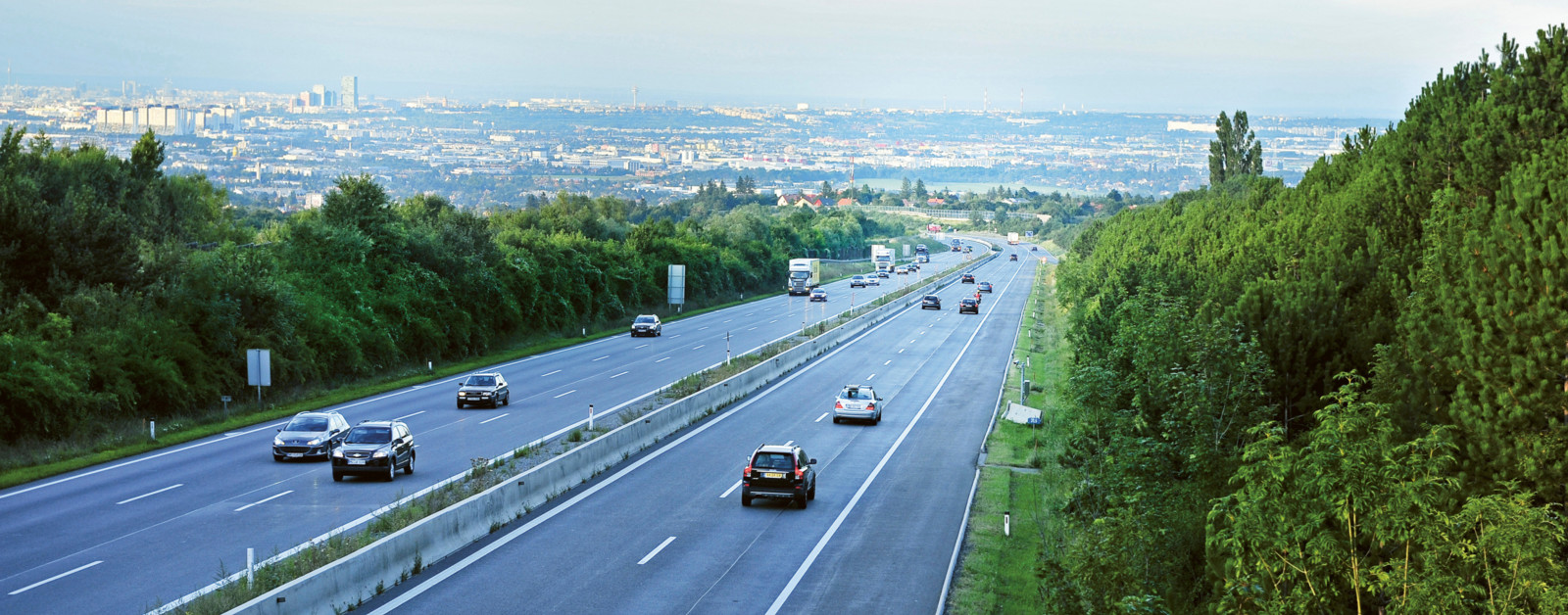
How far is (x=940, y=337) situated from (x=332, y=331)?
125ft

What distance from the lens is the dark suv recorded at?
26.1 meters

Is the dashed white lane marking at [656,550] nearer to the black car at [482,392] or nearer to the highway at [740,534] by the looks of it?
the highway at [740,534]

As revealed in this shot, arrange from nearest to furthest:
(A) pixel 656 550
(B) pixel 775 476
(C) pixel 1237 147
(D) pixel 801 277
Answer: (A) pixel 656 550 < (B) pixel 775 476 < (C) pixel 1237 147 < (D) pixel 801 277

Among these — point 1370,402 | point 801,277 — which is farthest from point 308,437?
point 801,277

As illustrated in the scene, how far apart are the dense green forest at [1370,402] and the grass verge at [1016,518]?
2.70 ft

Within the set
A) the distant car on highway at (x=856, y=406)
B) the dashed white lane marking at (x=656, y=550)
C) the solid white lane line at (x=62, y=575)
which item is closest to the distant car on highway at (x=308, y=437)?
the solid white lane line at (x=62, y=575)

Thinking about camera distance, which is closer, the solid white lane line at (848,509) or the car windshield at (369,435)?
the solid white lane line at (848,509)

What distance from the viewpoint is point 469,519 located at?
22.0 m

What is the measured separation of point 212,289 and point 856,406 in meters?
21.7

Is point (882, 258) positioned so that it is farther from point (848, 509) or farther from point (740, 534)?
point (740, 534)

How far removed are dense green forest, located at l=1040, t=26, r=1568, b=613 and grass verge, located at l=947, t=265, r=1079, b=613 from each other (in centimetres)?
82

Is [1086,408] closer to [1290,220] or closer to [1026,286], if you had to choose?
[1290,220]

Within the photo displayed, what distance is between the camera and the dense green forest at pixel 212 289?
3422 centimetres

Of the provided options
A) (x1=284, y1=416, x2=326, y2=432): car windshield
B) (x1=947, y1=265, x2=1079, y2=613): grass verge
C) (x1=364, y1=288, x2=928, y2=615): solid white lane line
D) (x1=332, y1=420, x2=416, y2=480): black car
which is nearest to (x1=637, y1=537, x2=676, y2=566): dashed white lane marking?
(x1=364, y1=288, x2=928, y2=615): solid white lane line
